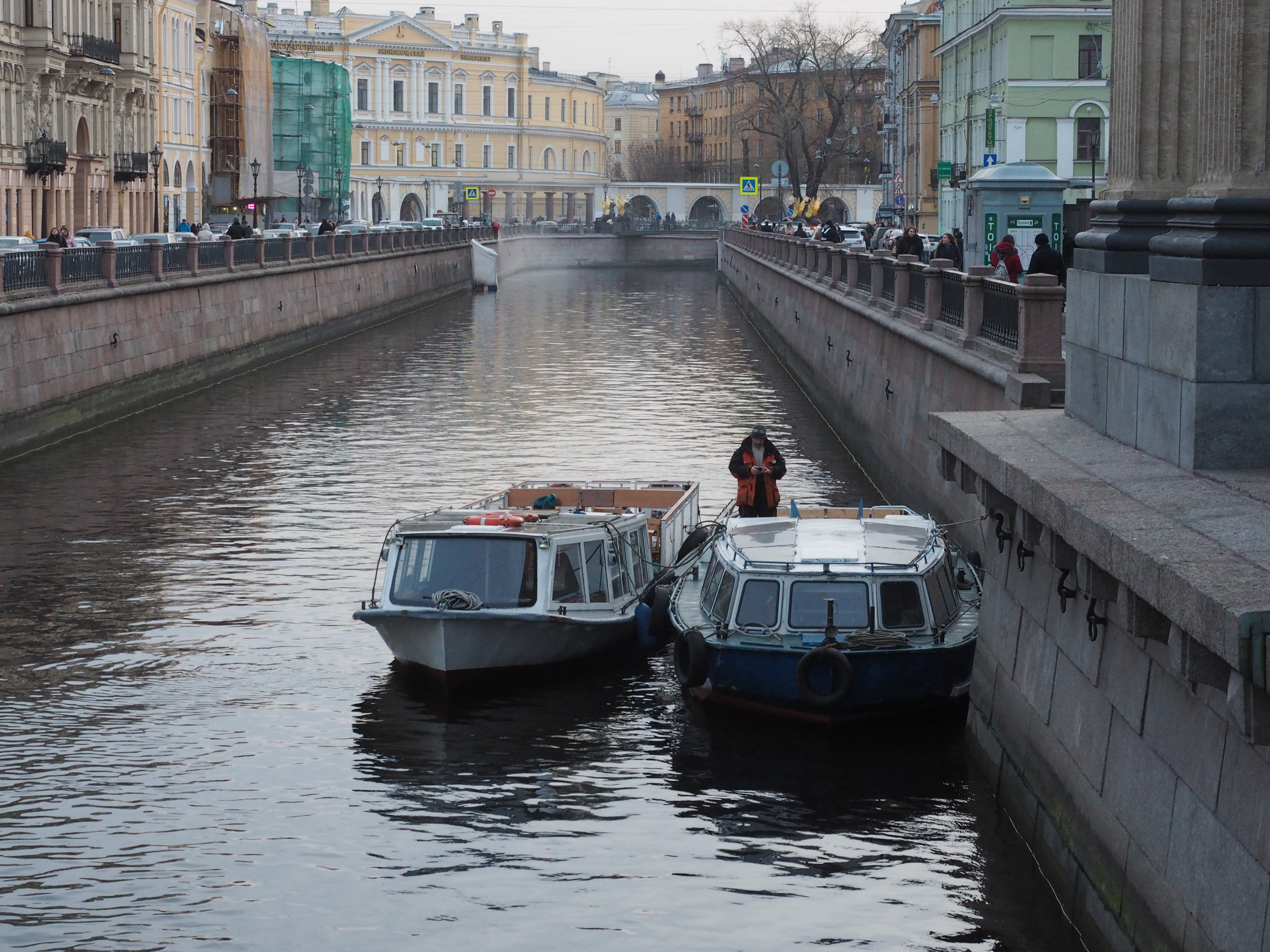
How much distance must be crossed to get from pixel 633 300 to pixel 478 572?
202 ft

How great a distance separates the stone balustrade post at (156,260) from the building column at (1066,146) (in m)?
31.9

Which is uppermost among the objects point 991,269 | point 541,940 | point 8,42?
point 8,42

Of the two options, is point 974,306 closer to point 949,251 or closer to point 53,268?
point 949,251

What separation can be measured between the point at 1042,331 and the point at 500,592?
564cm

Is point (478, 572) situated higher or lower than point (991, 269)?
lower

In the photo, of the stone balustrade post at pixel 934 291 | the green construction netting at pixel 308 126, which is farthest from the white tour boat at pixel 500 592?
the green construction netting at pixel 308 126

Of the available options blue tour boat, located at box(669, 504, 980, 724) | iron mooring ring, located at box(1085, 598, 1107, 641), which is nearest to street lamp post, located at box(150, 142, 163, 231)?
blue tour boat, located at box(669, 504, 980, 724)

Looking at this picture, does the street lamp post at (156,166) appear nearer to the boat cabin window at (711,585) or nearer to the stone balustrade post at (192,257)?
the stone balustrade post at (192,257)

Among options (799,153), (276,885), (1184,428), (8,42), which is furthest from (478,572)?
(799,153)

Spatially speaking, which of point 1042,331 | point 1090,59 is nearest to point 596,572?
point 1042,331

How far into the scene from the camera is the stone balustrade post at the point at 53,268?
102ft

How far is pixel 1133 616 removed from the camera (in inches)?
346

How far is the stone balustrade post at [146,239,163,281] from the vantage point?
37.5 metres

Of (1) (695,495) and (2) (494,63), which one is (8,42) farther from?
(2) (494,63)
